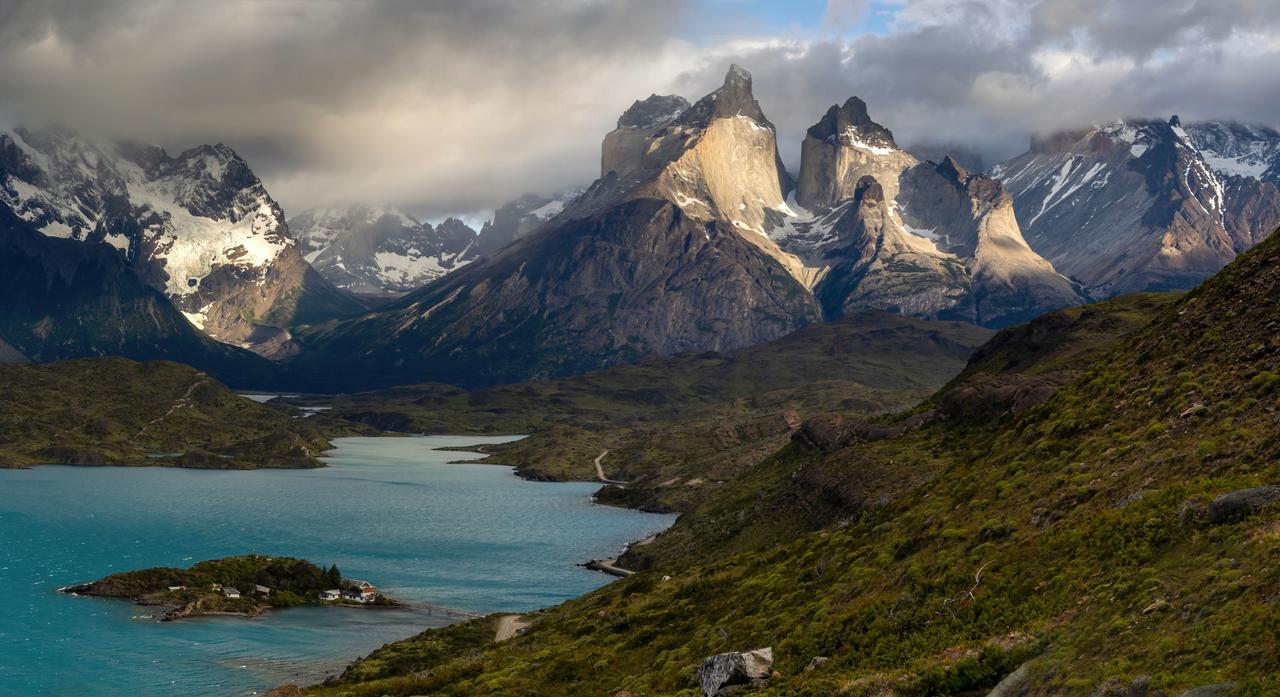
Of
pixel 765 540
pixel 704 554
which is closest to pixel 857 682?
pixel 765 540

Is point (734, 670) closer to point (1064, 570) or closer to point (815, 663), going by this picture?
point (815, 663)

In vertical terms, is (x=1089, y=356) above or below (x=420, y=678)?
above

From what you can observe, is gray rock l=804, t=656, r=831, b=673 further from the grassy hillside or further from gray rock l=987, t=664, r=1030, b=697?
gray rock l=987, t=664, r=1030, b=697

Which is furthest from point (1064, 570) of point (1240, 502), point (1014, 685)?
point (1014, 685)

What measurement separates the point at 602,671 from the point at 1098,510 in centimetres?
4623

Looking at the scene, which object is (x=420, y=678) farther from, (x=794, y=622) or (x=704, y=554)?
(x=704, y=554)

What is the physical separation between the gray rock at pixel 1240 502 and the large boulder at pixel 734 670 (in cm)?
2310

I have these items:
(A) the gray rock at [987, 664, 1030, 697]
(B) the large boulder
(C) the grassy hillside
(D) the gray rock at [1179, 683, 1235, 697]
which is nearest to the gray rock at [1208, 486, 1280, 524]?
(C) the grassy hillside

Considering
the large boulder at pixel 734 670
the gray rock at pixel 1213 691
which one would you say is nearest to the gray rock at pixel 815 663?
the large boulder at pixel 734 670

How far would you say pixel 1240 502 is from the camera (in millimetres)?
43875

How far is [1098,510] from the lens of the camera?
177 ft

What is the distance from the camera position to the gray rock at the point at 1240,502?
142ft

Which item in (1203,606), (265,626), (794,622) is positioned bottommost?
(265,626)

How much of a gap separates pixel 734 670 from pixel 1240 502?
25.6 metres
